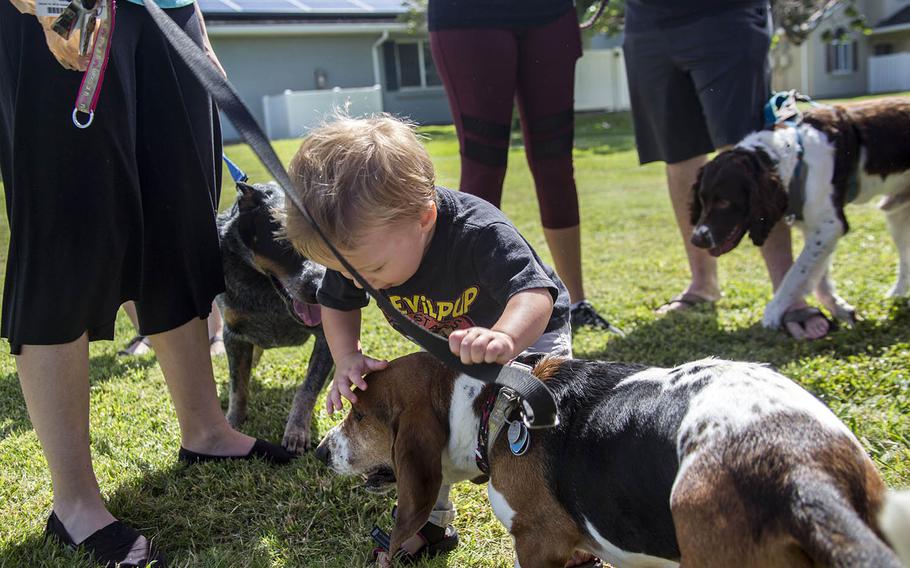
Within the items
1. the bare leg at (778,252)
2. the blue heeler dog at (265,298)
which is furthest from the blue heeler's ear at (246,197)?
the bare leg at (778,252)

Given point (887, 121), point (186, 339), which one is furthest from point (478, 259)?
point (887, 121)

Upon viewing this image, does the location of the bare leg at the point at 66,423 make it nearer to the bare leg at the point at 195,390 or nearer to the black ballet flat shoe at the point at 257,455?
the bare leg at the point at 195,390

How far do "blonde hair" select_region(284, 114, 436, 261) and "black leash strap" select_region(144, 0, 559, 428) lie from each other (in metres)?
0.33

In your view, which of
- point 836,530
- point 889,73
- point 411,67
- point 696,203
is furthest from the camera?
point 889,73

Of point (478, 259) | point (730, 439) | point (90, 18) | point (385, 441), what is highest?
point (90, 18)

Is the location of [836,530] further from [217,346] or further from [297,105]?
[297,105]

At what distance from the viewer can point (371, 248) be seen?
101 inches

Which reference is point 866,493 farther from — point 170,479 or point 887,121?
point 887,121

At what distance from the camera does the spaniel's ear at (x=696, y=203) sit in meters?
5.05

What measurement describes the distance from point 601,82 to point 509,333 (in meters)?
31.5

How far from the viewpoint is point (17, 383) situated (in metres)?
4.64

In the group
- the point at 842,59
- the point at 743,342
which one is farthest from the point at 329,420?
the point at 842,59

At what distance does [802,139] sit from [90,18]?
13.5ft

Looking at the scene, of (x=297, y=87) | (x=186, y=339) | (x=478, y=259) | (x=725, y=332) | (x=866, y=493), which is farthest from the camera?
(x=297, y=87)
